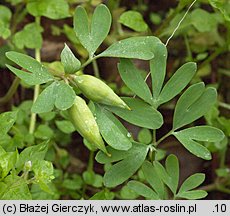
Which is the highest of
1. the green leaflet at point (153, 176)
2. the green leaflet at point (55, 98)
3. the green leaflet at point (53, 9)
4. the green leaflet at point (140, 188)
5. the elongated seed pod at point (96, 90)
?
the elongated seed pod at point (96, 90)

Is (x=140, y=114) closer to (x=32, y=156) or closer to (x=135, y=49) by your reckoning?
(x=135, y=49)

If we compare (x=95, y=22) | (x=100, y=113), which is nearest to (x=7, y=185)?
(x=100, y=113)

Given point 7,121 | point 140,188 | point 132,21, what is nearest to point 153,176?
point 140,188

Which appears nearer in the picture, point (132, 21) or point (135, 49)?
point (135, 49)

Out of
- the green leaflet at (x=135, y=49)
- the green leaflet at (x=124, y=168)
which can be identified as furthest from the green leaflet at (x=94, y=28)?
the green leaflet at (x=124, y=168)

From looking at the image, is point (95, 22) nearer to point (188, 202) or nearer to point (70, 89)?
point (70, 89)

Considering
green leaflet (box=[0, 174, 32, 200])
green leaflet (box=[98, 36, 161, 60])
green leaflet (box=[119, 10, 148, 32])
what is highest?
green leaflet (box=[98, 36, 161, 60])

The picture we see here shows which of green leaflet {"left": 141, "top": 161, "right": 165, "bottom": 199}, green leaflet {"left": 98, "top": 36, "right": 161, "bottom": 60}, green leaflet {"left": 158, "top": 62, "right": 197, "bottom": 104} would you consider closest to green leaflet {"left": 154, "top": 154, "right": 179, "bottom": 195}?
green leaflet {"left": 141, "top": 161, "right": 165, "bottom": 199}

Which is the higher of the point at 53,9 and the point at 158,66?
the point at 158,66

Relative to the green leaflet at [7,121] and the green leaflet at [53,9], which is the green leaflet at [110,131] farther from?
the green leaflet at [53,9]

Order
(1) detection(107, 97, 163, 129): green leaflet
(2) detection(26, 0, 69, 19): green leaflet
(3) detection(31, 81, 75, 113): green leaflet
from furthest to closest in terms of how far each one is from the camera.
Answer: (2) detection(26, 0, 69, 19): green leaflet → (1) detection(107, 97, 163, 129): green leaflet → (3) detection(31, 81, 75, 113): green leaflet

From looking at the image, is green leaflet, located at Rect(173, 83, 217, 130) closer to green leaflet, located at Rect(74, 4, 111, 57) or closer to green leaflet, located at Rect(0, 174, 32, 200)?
green leaflet, located at Rect(74, 4, 111, 57)
